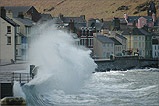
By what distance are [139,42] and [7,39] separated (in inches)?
2189

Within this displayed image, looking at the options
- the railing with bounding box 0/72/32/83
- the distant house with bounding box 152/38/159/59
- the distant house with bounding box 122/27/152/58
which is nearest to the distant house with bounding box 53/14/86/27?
→ the distant house with bounding box 122/27/152/58

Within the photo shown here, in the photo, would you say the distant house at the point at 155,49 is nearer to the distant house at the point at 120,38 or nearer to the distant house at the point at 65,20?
the distant house at the point at 120,38

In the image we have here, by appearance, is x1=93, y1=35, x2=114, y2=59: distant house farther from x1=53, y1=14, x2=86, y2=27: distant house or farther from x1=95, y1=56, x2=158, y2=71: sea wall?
x1=53, y1=14, x2=86, y2=27: distant house

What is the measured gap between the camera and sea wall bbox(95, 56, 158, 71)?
7544 centimetres

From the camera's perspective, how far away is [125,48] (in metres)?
99.8

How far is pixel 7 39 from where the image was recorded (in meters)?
53.2

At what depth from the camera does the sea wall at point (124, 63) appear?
75.4m

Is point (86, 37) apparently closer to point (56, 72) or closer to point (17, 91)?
point (56, 72)

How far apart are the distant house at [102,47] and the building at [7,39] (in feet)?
105

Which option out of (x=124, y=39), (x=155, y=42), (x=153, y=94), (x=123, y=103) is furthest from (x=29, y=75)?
(x=155, y=42)

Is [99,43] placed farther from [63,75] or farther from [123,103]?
[123,103]

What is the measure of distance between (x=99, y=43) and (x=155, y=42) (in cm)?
2610

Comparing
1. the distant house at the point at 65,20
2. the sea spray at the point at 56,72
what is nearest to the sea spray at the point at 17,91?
the sea spray at the point at 56,72

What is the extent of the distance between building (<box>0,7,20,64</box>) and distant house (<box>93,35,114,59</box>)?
32026 mm
